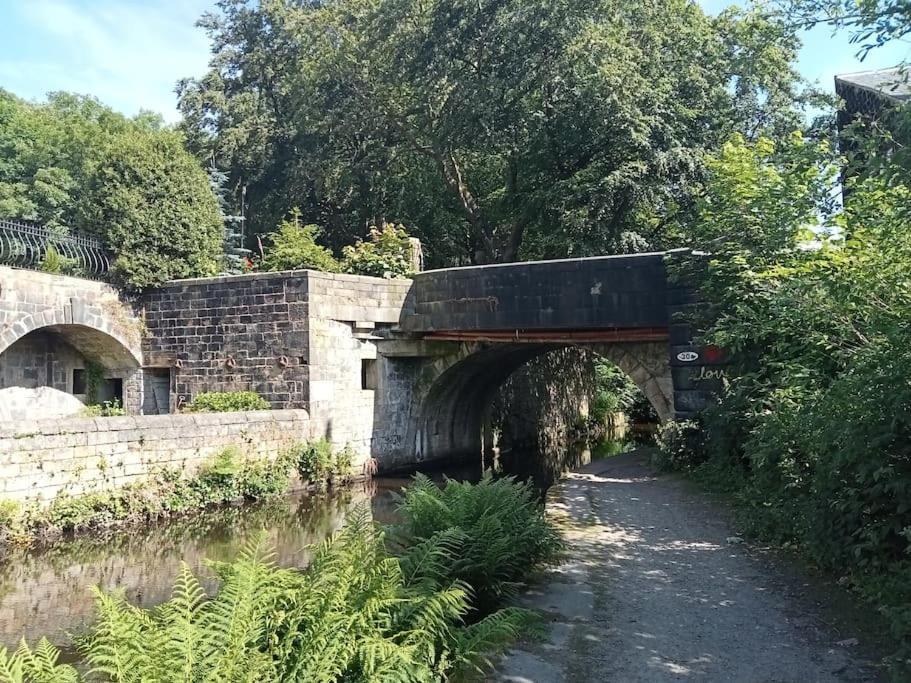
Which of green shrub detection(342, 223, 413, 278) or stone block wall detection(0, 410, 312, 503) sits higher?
green shrub detection(342, 223, 413, 278)

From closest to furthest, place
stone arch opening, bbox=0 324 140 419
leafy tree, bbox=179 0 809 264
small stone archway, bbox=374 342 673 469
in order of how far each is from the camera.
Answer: small stone archway, bbox=374 342 673 469
stone arch opening, bbox=0 324 140 419
leafy tree, bbox=179 0 809 264

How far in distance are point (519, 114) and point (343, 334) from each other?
8148 mm

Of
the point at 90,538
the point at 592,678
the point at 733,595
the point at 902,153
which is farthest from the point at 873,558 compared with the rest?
the point at 90,538

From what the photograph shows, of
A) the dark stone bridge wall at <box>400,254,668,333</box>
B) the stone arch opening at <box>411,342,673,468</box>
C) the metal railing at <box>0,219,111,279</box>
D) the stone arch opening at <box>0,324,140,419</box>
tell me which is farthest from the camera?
the stone arch opening at <box>0,324,140,419</box>

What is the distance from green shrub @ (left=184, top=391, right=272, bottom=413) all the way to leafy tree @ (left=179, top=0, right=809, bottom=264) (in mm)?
8431

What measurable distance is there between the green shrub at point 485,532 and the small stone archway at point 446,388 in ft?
22.3

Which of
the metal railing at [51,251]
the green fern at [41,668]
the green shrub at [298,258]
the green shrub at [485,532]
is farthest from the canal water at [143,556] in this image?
the metal railing at [51,251]

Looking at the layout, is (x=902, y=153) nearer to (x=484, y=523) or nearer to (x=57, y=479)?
(x=484, y=523)

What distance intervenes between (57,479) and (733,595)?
25.5ft

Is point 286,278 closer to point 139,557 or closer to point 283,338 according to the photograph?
point 283,338

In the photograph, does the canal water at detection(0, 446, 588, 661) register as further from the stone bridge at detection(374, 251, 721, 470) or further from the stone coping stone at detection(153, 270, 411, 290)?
the stone coping stone at detection(153, 270, 411, 290)

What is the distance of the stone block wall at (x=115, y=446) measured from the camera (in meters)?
8.42

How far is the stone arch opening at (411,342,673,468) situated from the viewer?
38.4 feet

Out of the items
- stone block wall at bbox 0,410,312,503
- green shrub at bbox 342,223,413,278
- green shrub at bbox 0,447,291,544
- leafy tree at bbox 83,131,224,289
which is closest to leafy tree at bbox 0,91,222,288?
leafy tree at bbox 83,131,224,289
